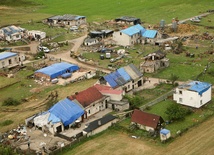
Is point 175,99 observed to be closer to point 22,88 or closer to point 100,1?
point 22,88

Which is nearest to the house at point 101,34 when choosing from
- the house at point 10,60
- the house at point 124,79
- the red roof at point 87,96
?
the house at point 10,60

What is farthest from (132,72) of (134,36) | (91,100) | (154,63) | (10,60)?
(134,36)

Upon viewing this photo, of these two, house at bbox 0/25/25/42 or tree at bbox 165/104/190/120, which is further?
house at bbox 0/25/25/42

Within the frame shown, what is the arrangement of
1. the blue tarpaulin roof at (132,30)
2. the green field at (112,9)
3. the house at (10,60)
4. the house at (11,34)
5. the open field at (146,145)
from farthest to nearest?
1. the green field at (112,9)
2. the house at (11,34)
3. the blue tarpaulin roof at (132,30)
4. the house at (10,60)
5. the open field at (146,145)

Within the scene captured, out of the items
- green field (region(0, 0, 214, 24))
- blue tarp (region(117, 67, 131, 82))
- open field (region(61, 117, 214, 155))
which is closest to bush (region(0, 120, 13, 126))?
open field (region(61, 117, 214, 155))

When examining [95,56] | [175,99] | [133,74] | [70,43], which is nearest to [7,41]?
[70,43]

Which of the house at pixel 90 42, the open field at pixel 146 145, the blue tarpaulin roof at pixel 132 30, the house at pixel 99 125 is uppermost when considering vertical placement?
the blue tarpaulin roof at pixel 132 30

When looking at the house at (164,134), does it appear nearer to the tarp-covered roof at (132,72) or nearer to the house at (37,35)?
the tarp-covered roof at (132,72)

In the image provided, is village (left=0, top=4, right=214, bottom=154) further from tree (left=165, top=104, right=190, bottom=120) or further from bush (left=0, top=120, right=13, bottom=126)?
bush (left=0, top=120, right=13, bottom=126)
